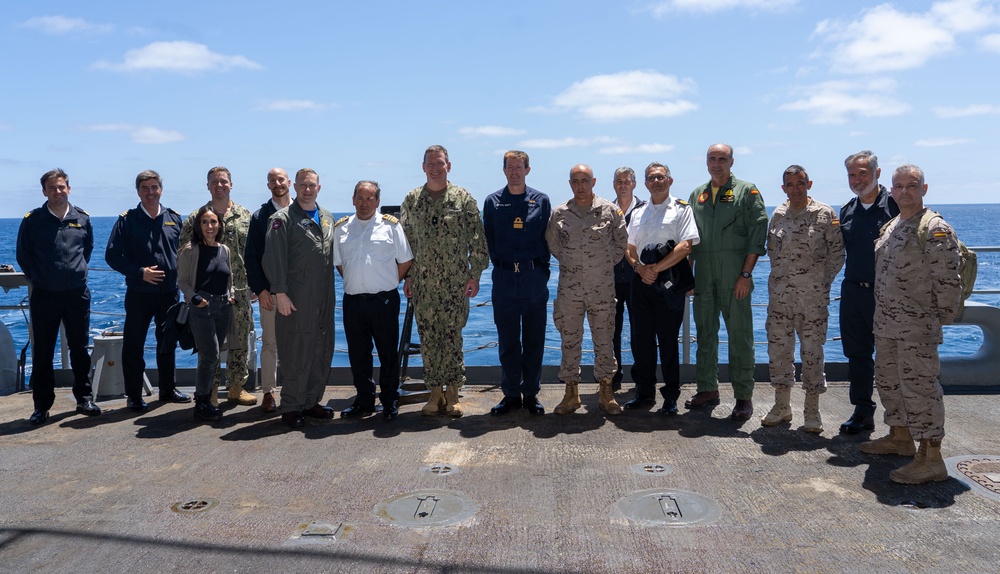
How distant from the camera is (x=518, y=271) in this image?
5.65 metres

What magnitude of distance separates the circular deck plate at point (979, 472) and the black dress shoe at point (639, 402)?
2.06 m

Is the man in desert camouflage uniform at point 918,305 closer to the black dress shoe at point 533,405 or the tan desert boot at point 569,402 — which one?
the tan desert boot at point 569,402

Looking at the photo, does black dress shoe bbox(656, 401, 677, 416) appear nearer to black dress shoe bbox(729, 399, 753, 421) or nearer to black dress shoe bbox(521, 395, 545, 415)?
black dress shoe bbox(729, 399, 753, 421)

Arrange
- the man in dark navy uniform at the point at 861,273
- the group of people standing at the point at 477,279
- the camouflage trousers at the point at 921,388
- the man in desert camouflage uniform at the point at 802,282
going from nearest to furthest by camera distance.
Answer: the camouflage trousers at the point at 921,388
the man in dark navy uniform at the point at 861,273
the man in desert camouflage uniform at the point at 802,282
the group of people standing at the point at 477,279

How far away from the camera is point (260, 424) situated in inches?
225

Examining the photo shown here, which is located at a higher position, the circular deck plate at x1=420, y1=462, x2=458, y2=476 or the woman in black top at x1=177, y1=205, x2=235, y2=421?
the woman in black top at x1=177, y1=205, x2=235, y2=421

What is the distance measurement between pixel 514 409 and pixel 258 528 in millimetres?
2599

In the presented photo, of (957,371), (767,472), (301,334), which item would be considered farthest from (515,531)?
(957,371)

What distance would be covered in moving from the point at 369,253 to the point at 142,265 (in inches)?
76.0

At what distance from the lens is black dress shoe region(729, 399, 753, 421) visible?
218 inches

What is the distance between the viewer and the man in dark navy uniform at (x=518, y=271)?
18.5 feet

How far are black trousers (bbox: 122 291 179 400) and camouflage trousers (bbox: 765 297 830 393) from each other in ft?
15.2

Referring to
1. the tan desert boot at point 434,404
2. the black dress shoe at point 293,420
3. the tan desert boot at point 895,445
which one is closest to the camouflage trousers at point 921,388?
the tan desert boot at point 895,445

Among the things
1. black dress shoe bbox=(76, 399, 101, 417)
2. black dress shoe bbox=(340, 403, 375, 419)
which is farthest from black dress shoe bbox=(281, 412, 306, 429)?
black dress shoe bbox=(76, 399, 101, 417)
